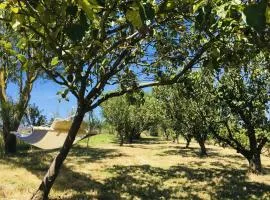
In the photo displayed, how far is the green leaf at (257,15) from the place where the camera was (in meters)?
1.89

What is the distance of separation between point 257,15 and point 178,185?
674 inches

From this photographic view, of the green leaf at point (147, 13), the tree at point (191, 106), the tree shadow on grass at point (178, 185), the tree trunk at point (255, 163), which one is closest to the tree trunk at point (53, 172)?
the tree shadow on grass at point (178, 185)

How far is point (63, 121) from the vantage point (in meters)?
19.7

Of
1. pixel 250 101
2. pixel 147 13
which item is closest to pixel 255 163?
pixel 250 101

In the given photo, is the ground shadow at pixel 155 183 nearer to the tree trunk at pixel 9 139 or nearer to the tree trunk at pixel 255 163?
the tree trunk at pixel 255 163

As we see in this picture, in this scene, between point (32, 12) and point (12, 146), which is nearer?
point (32, 12)

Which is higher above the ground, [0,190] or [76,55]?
[76,55]

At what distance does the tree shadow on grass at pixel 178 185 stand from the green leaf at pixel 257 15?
44.4ft

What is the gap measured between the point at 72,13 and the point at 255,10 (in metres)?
2.06

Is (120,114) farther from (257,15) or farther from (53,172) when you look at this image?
(257,15)

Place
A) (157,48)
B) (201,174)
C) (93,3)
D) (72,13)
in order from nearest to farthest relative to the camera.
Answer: (93,3) → (72,13) → (157,48) → (201,174)

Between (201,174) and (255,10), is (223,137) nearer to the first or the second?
(201,174)

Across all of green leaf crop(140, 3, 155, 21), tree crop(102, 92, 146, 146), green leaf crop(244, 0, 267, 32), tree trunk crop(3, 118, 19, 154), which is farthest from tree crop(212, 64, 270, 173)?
tree crop(102, 92, 146, 146)

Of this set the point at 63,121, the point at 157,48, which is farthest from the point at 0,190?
the point at 157,48
